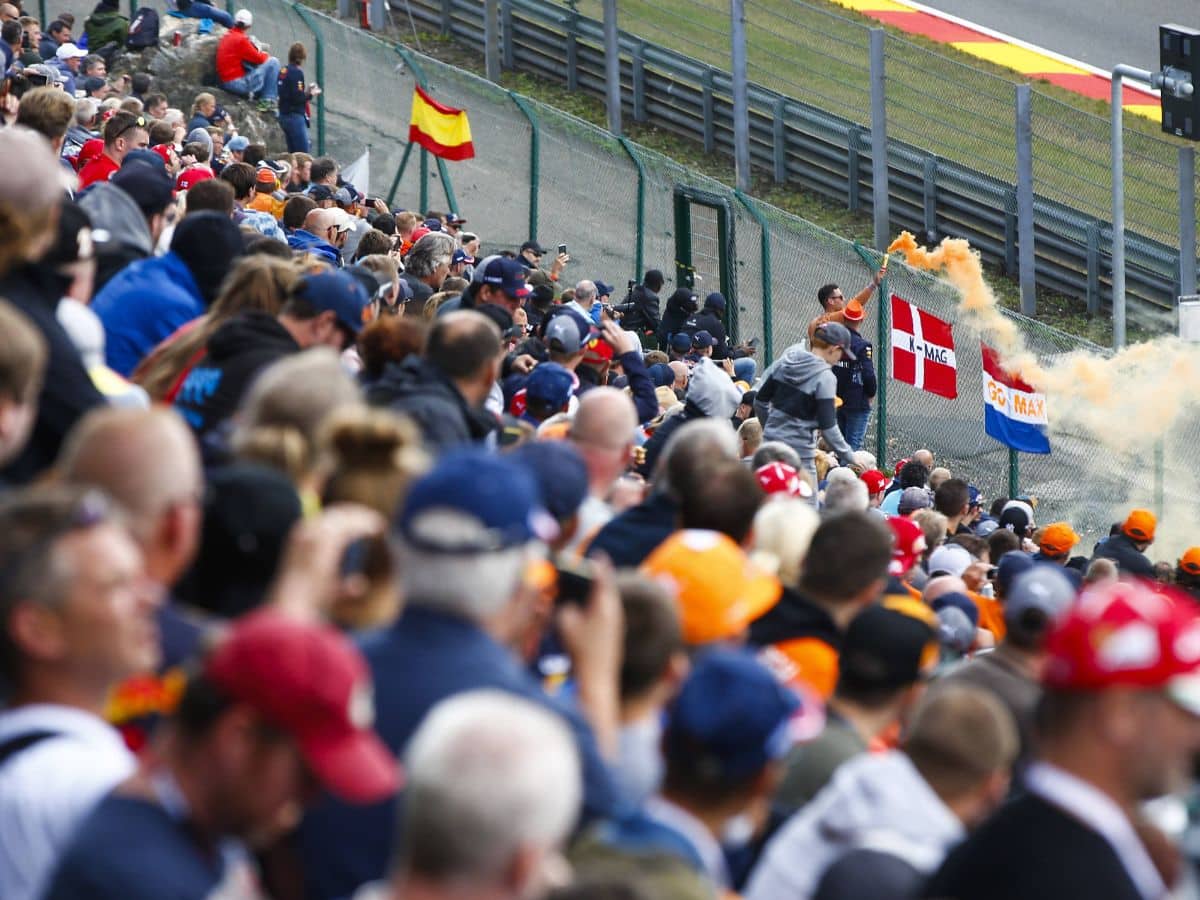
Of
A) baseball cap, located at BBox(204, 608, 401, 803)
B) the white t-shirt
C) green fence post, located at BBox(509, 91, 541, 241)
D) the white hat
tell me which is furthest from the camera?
green fence post, located at BBox(509, 91, 541, 241)

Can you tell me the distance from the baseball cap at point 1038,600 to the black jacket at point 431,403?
1.78m

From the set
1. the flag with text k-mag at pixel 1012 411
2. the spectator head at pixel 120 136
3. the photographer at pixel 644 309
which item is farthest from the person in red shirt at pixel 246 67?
the spectator head at pixel 120 136

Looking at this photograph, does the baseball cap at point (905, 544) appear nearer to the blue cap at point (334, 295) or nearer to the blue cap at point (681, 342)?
the blue cap at point (334, 295)

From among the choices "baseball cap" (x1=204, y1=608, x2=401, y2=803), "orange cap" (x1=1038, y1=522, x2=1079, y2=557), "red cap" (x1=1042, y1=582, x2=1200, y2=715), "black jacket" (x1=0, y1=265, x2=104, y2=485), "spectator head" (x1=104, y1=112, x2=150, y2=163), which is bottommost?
"orange cap" (x1=1038, y1=522, x2=1079, y2=557)

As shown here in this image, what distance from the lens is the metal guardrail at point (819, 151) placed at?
69.4 ft

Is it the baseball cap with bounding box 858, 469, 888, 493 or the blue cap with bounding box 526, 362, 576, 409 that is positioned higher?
the blue cap with bounding box 526, 362, 576, 409

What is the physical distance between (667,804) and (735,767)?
0.52 ft

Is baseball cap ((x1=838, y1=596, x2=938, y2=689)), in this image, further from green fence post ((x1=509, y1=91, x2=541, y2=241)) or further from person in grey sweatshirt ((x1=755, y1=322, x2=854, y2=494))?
green fence post ((x1=509, y1=91, x2=541, y2=241))

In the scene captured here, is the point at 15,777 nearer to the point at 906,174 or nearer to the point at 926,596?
the point at 926,596

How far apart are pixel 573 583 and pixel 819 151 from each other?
66.0 ft

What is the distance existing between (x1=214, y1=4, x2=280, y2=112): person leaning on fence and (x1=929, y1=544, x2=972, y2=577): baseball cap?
13208 mm

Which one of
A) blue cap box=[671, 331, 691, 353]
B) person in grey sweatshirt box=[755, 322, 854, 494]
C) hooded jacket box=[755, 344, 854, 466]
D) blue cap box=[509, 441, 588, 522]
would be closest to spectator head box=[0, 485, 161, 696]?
blue cap box=[509, 441, 588, 522]

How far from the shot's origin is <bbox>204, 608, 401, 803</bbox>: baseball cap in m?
2.87

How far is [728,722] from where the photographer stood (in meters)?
3.65
